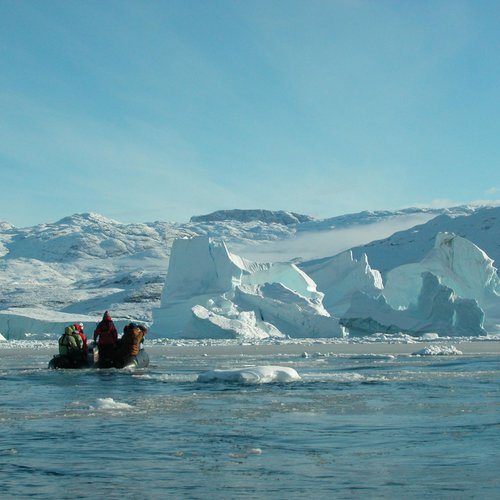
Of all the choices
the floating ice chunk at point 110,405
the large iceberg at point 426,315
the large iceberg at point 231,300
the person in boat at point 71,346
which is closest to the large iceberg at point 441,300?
the large iceberg at point 426,315

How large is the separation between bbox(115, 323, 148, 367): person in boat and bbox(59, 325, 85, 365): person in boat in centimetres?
81

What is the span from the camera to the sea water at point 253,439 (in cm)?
554

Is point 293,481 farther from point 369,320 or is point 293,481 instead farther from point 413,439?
point 369,320

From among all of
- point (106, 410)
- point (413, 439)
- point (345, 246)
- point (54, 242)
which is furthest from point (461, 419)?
point (54, 242)

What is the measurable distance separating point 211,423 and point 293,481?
2.87m

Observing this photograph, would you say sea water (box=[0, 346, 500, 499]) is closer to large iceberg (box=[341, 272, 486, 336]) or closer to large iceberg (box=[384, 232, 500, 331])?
large iceberg (box=[341, 272, 486, 336])

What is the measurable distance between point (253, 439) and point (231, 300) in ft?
103

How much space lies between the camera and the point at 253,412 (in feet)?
30.3

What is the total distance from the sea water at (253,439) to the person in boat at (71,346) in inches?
151

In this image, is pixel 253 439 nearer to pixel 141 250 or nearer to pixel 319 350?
pixel 319 350

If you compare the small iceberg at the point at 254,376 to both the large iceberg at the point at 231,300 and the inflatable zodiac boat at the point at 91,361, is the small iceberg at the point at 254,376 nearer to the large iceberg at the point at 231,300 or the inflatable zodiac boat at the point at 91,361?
the inflatable zodiac boat at the point at 91,361

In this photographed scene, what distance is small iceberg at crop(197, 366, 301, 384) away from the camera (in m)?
12.9

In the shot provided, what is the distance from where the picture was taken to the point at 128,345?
16922mm

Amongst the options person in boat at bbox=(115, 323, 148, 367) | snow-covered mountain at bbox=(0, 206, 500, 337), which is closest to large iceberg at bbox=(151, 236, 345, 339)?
person in boat at bbox=(115, 323, 148, 367)
